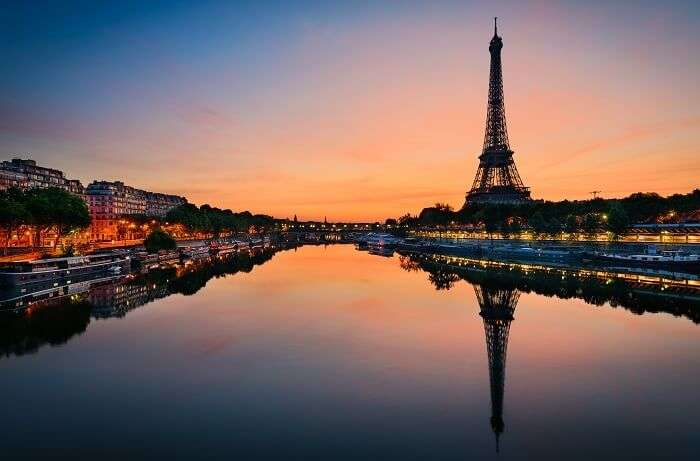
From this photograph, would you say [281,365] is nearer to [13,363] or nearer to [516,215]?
[13,363]

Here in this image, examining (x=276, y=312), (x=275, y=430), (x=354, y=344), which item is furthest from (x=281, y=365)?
(x=276, y=312)

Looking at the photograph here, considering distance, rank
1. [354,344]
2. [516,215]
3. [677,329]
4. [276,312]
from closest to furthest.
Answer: [354,344]
[677,329]
[276,312]
[516,215]

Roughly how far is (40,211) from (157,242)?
51.7 ft

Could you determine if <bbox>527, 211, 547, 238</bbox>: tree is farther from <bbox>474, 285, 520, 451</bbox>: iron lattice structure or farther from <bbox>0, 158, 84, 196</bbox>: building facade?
<bbox>0, 158, 84, 196</bbox>: building facade

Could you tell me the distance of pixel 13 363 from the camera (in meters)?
20.0

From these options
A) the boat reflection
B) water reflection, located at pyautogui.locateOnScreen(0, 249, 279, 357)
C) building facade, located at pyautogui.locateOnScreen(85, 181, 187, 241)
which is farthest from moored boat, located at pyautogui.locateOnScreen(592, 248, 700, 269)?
building facade, located at pyautogui.locateOnScreen(85, 181, 187, 241)

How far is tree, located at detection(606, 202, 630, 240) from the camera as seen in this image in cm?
6900

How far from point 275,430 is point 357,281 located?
125 ft

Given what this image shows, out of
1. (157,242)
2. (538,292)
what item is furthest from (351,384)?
(157,242)

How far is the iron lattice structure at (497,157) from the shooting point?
4424 inches

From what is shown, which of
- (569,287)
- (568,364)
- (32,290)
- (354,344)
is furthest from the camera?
(569,287)

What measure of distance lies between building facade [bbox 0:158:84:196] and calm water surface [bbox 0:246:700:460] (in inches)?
2450

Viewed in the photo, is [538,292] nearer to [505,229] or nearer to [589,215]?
[589,215]

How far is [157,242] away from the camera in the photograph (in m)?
69.6
